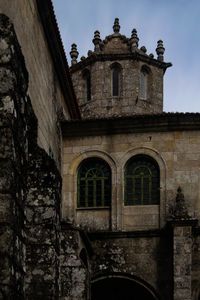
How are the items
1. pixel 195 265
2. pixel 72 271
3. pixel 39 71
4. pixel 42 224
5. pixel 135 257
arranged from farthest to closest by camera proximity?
pixel 135 257
pixel 195 265
pixel 39 71
pixel 72 271
pixel 42 224

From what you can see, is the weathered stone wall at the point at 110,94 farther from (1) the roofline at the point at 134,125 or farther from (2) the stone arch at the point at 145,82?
(1) the roofline at the point at 134,125

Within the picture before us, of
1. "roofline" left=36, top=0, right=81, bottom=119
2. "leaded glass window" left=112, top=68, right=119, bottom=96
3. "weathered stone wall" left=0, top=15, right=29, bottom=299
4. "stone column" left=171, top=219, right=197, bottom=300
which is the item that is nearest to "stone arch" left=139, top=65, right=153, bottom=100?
"leaded glass window" left=112, top=68, right=119, bottom=96

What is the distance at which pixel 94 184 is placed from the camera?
61.5 feet

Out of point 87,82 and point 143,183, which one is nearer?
point 143,183

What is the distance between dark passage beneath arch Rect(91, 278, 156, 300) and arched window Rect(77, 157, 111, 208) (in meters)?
2.31

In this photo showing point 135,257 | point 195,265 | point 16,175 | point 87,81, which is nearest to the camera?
point 16,175

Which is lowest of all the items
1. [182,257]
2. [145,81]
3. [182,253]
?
[182,257]

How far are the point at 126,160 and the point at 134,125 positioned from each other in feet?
3.39

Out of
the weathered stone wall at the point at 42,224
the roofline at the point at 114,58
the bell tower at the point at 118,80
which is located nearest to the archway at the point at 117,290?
the bell tower at the point at 118,80

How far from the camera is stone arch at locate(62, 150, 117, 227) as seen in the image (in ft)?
60.8

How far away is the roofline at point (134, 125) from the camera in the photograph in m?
18.4

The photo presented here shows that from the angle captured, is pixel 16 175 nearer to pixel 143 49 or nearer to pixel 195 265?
pixel 195 265

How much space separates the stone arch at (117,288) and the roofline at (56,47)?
557 centimetres

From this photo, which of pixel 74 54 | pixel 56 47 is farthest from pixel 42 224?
pixel 74 54
